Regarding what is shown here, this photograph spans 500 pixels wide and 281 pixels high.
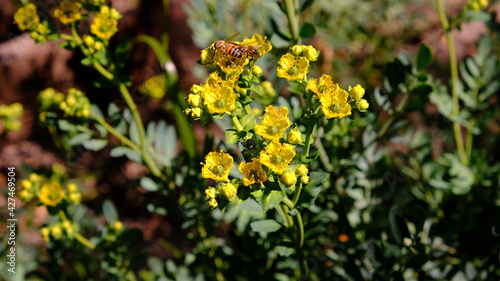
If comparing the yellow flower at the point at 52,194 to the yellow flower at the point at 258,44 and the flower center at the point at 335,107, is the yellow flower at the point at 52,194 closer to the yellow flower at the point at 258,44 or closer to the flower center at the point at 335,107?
the yellow flower at the point at 258,44

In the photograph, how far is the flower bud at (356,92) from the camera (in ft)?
3.80

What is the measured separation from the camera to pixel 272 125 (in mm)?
1158

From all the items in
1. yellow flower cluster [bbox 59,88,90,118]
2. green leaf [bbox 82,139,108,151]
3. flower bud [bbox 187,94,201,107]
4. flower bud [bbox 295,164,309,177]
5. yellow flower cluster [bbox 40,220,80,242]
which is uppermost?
flower bud [bbox 187,94,201,107]

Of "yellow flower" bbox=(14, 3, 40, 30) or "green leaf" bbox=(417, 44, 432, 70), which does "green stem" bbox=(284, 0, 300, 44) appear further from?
"yellow flower" bbox=(14, 3, 40, 30)

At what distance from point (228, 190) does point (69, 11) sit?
1.07 meters

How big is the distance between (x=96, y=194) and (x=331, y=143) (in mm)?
2437

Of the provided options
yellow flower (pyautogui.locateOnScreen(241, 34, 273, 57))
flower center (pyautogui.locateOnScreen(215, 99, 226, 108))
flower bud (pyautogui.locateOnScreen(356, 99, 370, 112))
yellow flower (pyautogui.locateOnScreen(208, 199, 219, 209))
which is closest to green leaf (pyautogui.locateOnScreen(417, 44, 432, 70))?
flower bud (pyautogui.locateOnScreen(356, 99, 370, 112))

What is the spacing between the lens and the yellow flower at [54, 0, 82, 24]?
5.10ft

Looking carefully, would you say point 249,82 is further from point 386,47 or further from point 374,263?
point 386,47

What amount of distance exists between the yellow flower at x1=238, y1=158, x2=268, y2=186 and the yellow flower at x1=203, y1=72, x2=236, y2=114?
0.58ft

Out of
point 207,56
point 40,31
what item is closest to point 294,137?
point 207,56

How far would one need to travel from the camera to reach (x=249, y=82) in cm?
121

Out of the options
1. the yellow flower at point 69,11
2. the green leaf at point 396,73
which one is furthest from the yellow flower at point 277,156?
the yellow flower at point 69,11

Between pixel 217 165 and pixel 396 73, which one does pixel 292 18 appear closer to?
pixel 396 73
